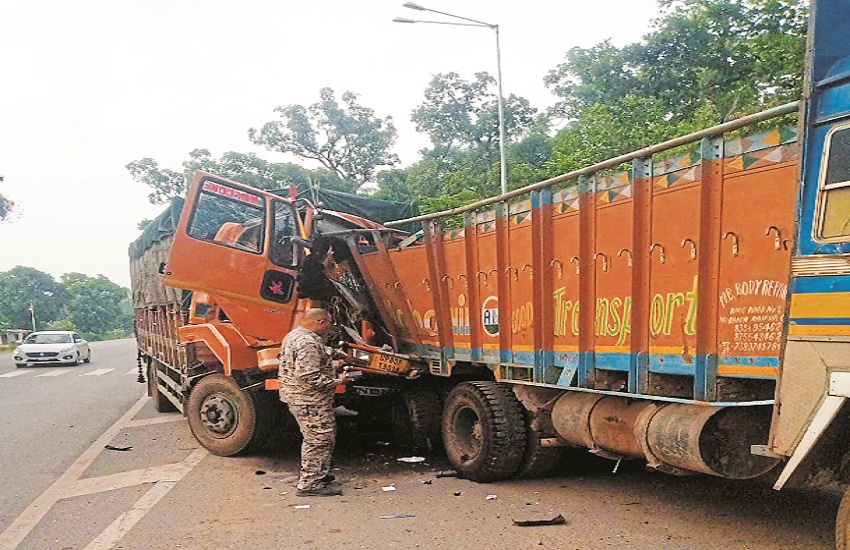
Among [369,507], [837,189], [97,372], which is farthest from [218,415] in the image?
[97,372]

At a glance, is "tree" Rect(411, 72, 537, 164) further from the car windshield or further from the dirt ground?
the dirt ground

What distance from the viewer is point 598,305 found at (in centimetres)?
535

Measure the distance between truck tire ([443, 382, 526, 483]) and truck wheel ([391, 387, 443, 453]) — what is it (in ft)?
2.67

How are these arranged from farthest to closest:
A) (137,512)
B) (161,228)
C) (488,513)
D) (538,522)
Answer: (161,228)
(137,512)
(488,513)
(538,522)

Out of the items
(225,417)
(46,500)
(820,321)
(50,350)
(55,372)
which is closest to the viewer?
(820,321)

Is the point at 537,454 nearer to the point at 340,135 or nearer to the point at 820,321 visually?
the point at 820,321

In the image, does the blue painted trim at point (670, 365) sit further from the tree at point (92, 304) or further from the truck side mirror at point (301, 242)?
the tree at point (92, 304)

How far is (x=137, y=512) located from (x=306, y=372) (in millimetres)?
1686

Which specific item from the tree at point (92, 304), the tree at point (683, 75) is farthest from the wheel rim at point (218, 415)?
the tree at point (92, 304)

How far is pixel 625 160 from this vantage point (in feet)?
16.2

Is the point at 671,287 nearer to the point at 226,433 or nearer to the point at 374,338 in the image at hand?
the point at 374,338

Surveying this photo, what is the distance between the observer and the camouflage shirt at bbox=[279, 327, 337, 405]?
20.8ft

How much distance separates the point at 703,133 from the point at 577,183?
4.32 feet

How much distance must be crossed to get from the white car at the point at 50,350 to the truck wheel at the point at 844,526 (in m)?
24.6
